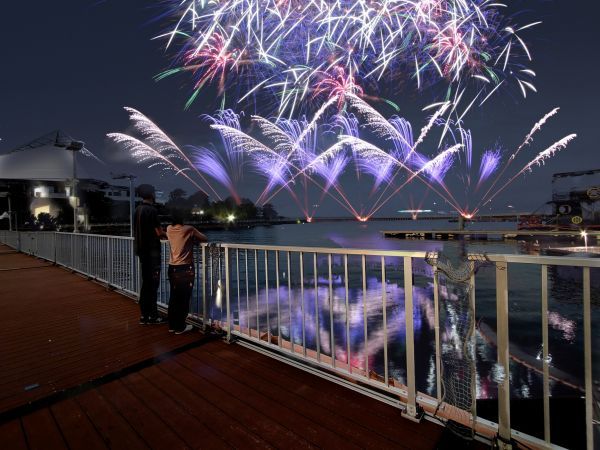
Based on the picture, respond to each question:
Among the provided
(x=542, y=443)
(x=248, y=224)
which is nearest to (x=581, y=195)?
(x=542, y=443)

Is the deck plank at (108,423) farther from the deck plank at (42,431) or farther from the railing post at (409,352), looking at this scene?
the railing post at (409,352)

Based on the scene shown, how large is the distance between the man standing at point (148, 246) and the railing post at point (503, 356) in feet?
13.2

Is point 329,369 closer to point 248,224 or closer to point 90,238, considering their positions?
point 90,238

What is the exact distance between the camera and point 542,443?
196 centimetres

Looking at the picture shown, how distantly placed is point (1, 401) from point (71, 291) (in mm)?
4914

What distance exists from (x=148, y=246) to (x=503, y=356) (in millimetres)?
4219

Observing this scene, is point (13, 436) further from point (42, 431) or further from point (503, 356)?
point (503, 356)

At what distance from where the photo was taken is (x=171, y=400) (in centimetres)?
266

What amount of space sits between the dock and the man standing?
146ft

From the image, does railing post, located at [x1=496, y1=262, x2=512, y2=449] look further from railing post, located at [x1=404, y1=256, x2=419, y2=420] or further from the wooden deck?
railing post, located at [x1=404, y1=256, x2=419, y2=420]

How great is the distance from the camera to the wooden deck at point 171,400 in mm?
2188

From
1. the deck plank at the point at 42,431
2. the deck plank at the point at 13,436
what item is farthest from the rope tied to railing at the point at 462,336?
the deck plank at the point at 13,436

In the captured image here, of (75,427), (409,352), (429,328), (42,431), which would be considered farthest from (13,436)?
(429,328)

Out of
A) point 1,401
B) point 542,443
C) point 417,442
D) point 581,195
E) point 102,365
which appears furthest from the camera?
point 581,195
